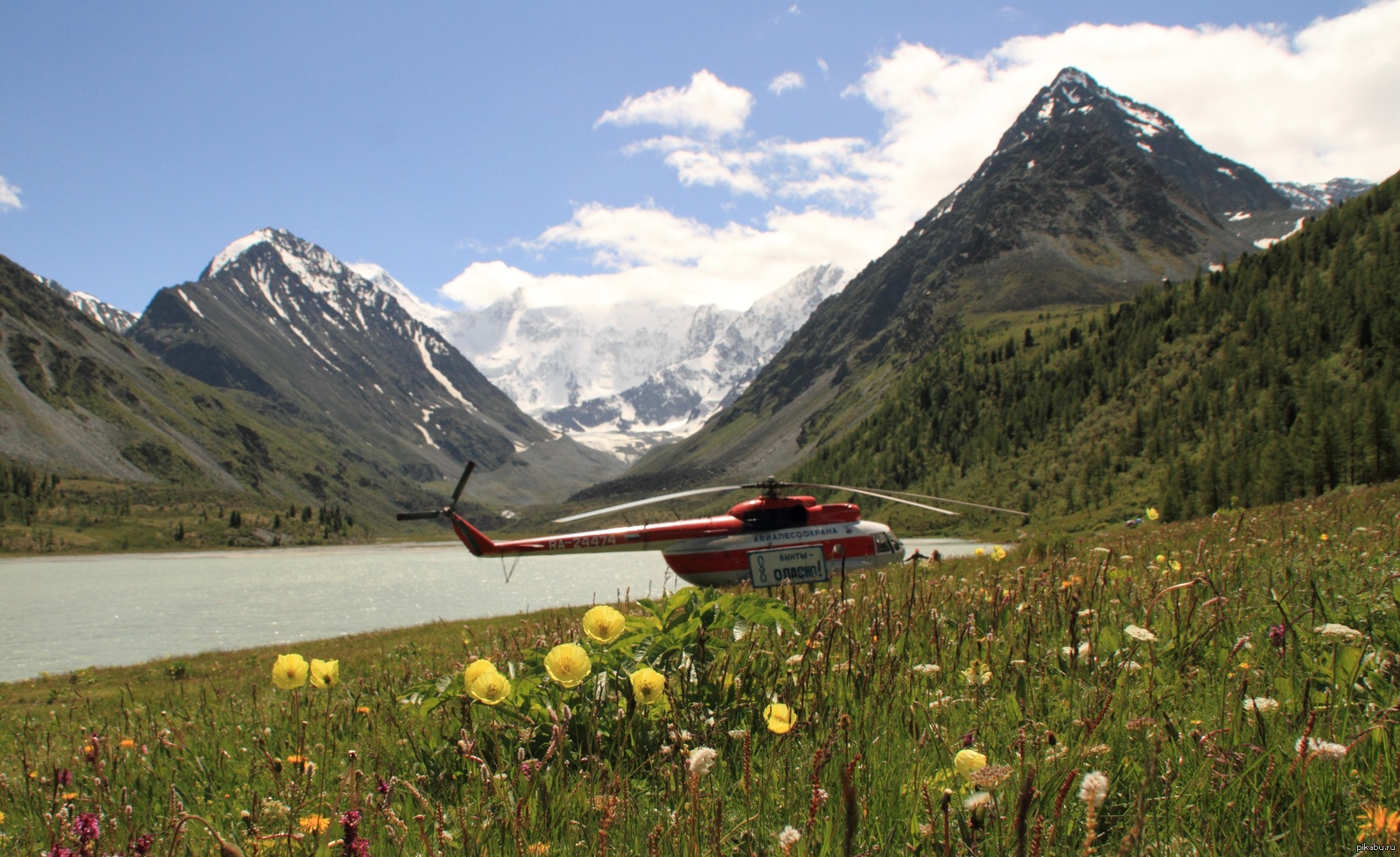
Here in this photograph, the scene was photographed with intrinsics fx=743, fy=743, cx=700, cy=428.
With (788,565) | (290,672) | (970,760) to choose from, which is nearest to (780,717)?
(970,760)

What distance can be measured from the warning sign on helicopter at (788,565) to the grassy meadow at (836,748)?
88cm

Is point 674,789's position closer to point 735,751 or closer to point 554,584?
point 735,751

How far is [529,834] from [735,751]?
115 cm

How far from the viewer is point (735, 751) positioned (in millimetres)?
3711

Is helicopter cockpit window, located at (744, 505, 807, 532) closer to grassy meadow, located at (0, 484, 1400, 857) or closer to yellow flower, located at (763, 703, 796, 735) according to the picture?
grassy meadow, located at (0, 484, 1400, 857)

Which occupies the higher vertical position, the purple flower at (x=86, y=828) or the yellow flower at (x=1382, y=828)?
the yellow flower at (x=1382, y=828)

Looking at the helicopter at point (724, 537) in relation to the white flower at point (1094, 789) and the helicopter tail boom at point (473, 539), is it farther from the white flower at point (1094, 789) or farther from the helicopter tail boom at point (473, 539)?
the white flower at point (1094, 789)

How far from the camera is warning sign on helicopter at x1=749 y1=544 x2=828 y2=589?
700 cm

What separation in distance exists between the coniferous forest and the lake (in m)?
36.6

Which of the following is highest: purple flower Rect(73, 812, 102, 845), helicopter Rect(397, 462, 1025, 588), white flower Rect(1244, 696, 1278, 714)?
white flower Rect(1244, 696, 1278, 714)

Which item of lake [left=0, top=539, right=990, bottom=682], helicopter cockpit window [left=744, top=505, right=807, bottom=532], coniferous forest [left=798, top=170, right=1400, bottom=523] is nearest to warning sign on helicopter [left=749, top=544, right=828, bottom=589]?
lake [left=0, top=539, right=990, bottom=682]

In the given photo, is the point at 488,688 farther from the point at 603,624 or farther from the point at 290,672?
the point at 290,672

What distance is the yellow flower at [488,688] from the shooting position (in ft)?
9.66

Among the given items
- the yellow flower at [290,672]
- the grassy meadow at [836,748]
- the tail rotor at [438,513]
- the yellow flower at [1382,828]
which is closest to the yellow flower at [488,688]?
the grassy meadow at [836,748]
